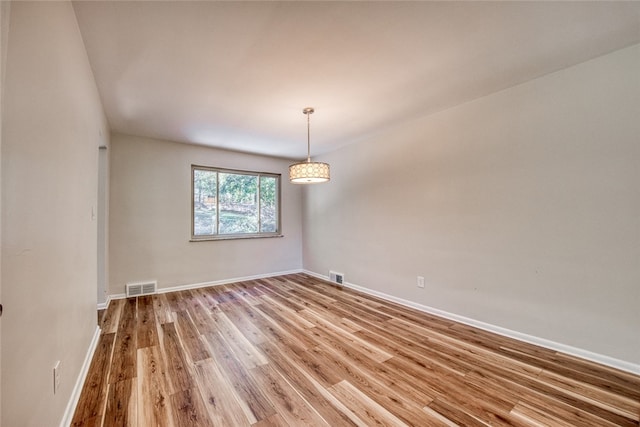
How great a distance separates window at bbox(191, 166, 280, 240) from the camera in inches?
180

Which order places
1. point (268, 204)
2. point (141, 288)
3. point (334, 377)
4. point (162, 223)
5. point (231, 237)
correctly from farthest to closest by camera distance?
point (268, 204) < point (231, 237) < point (162, 223) < point (141, 288) < point (334, 377)

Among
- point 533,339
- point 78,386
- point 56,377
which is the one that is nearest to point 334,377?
point 56,377

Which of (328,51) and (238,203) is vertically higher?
(328,51)

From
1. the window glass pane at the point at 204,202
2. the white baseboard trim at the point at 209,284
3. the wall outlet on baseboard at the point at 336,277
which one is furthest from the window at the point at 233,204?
the wall outlet on baseboard at the point at 336,277

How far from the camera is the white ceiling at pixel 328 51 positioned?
5.30 ft

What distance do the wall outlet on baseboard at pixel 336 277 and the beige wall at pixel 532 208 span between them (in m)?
1.02

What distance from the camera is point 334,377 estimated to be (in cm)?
197

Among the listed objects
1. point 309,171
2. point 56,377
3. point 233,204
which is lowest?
point 56,377

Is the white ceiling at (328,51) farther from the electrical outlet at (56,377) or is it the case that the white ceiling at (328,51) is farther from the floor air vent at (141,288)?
the floor air vent at (141,288)

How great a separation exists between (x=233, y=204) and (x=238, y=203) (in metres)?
0.10

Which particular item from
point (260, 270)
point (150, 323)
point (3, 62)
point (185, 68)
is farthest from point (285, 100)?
point (260, 270)

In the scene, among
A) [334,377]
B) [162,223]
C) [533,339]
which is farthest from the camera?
[162,223]

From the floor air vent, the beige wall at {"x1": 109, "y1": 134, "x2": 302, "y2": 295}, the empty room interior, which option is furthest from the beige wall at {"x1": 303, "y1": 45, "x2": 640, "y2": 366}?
the floor air vent

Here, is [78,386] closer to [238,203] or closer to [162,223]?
[162,223]
